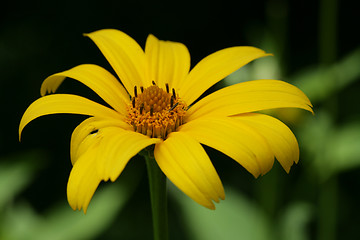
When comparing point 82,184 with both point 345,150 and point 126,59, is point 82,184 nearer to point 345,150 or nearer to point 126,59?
point 126,59

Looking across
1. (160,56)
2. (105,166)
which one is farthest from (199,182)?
(160,56)

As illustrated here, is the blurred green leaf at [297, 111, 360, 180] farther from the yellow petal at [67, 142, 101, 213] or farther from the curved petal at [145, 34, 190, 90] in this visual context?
the yellow petal at [67, 142, 101, 213]

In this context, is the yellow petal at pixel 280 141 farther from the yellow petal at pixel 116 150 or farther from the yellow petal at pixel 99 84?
the yellow petal at pixel 99 84

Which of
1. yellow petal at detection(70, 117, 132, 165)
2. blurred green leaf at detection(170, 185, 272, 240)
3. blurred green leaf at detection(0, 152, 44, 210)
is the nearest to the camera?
yellow petal at detection(70, 117, 132, 165)

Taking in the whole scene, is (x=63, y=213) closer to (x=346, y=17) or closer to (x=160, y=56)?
(x=160, y=56)

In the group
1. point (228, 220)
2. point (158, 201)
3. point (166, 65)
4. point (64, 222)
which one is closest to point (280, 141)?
point (158, 201)

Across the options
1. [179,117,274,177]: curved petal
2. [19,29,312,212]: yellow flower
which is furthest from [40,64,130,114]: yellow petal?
[179,117,274,177]: curved petal

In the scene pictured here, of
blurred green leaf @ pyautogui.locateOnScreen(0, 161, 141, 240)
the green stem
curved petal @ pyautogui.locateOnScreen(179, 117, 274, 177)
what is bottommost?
blurred green leaf @ pyautogui.locateOnScreen(0, 161, 141, 240)
